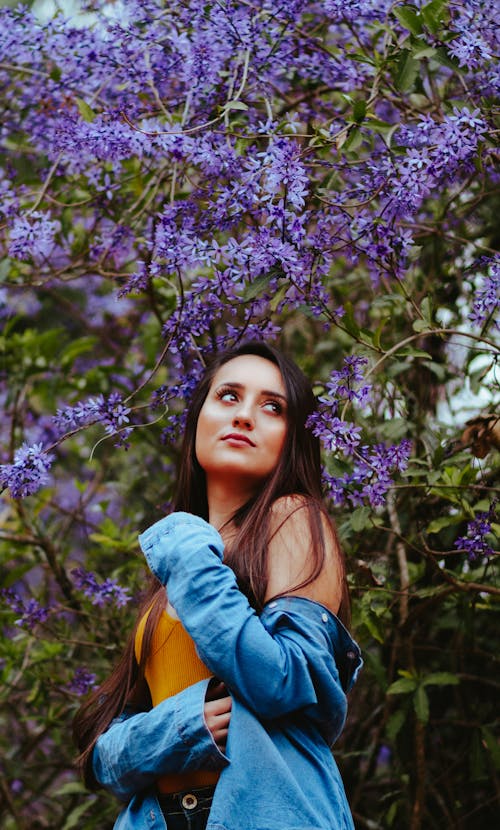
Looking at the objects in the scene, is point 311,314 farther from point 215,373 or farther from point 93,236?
point 93,236

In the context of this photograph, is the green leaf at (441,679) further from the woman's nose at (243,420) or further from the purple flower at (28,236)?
the purple flower at (28,236)

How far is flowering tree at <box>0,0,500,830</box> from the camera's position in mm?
1879

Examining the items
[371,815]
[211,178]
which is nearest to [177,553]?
[211,178]

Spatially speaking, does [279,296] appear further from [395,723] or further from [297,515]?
[395,723]

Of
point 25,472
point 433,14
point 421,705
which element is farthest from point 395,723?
point 433,14

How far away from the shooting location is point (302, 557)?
1.63 meters

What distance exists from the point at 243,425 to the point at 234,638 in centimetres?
49

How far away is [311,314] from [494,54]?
677 mm

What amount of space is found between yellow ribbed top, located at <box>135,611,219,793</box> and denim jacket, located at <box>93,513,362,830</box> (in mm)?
50

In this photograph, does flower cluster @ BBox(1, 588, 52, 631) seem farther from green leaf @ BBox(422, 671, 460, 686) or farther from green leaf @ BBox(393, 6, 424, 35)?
green leaf @ BBox(393, 6, 424, 35)

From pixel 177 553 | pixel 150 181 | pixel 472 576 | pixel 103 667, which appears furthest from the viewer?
pixel 103 667

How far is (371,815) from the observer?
271 centimetres

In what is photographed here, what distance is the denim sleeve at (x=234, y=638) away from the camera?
1.43m

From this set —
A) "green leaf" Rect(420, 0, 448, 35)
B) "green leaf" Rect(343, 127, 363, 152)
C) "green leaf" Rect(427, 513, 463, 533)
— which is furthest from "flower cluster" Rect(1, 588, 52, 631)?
"green leaf" Rect(420, 0, 448, 35)
